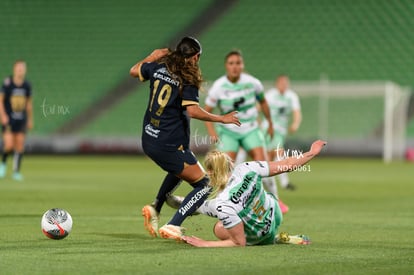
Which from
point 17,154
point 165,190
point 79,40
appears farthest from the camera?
point 79,40

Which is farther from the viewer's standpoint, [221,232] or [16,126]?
[16,126]

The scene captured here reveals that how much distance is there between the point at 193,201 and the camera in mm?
9180

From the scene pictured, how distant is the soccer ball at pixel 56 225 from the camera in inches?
352

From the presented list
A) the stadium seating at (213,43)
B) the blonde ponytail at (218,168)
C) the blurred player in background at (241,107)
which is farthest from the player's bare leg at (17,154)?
the stadium seating at (213,43)

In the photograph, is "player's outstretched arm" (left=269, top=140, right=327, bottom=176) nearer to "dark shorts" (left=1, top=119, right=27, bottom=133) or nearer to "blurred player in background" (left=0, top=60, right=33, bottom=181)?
"blurred player in background" (left=0, top=60, right=33, bottom=181)

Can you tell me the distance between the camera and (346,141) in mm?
31547

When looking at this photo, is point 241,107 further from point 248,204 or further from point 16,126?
point 16,126

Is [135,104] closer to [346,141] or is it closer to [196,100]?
[346,141]

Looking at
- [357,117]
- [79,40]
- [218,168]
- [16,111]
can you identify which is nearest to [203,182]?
[218,168]

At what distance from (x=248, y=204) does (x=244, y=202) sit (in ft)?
0.21

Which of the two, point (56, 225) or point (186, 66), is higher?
point (186, 66)

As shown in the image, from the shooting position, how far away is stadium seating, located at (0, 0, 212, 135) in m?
32.7

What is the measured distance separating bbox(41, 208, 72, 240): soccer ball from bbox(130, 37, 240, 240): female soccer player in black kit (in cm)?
A: 93

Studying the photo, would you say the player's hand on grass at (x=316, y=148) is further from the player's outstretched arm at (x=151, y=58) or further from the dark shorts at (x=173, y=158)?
the player's outstretched arm at (x=151, y=58)
